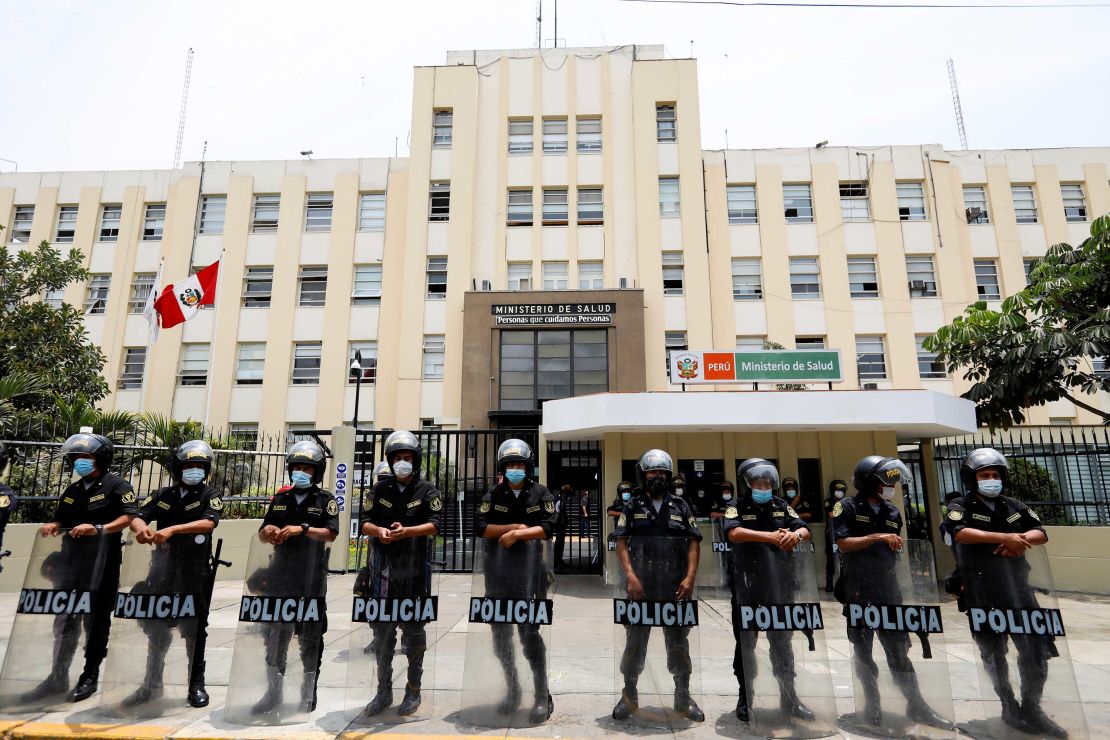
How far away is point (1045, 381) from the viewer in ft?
35.0

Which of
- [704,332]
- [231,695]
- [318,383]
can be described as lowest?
[231,695]

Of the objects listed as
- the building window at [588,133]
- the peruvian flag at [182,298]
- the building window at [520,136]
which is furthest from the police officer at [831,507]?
the building window at [520,136]

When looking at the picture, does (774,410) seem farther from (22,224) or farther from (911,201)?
(22,224)

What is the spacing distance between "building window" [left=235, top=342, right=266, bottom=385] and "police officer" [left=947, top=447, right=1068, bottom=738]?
2377 cm

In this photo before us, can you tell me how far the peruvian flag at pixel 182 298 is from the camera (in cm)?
1568

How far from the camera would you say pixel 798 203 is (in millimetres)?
24312

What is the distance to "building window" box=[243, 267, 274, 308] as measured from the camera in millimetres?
24250

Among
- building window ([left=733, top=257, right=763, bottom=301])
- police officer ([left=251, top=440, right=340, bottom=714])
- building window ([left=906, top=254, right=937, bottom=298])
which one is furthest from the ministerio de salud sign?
building window ([left=906, top=254, right=937, bottom=298])

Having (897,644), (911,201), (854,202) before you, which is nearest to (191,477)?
(897,644)

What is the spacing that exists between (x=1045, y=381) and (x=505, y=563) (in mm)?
10718

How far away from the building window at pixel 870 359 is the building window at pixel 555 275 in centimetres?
1122

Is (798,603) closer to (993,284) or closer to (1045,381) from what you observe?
(1045,381)

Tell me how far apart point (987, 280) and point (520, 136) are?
748 inches

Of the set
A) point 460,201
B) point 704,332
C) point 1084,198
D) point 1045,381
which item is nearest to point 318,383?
point 460,201
